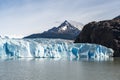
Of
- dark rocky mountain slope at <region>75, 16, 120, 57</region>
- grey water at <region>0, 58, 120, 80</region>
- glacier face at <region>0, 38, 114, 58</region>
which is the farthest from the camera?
dark rocky mountain slope at <region>75, 16, 120, 57</region>

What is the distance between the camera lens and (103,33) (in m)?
86.3

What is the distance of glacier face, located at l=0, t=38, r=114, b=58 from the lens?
49.6m

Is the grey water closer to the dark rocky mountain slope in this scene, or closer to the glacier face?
the glacier face

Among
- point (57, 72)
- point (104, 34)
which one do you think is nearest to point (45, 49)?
point (57, 72)

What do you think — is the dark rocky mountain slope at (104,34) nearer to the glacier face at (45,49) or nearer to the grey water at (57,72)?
the glacier face at (45,49)

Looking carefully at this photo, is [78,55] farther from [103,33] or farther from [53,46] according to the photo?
[103,33]

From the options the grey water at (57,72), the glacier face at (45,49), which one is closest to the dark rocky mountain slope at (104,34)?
the glacier face at (45,49)

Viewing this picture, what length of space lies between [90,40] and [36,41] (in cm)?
4047

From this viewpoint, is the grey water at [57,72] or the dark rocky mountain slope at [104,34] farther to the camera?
the dark rocky mountain slope at [104,34]

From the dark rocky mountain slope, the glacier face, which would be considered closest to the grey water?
the glacier face

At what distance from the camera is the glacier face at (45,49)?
163 feet

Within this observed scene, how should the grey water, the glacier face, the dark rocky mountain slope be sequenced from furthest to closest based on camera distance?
the dark rocky mountain slope, the glacier face, the grey water

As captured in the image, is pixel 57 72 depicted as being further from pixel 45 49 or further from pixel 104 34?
pixel 104 34

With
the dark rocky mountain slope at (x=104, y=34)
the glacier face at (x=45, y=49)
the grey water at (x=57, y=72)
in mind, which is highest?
the dark rocky mountain slope at (x=104, y=34)
